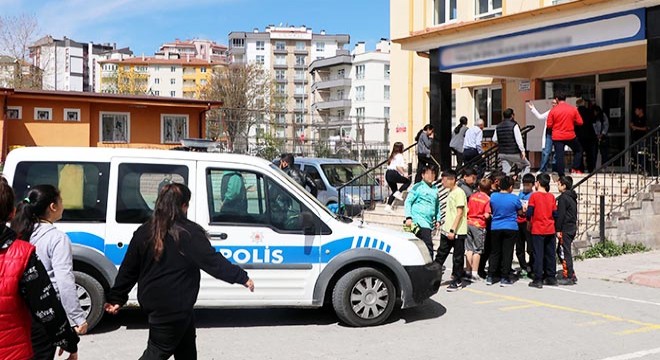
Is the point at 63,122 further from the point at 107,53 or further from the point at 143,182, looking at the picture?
the point at 107,53

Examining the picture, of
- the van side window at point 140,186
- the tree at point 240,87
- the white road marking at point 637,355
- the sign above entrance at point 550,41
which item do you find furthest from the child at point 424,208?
the tree at point 240,87

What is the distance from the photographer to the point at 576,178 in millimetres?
15781

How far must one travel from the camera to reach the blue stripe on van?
713 cm

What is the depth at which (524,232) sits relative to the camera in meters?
10.9

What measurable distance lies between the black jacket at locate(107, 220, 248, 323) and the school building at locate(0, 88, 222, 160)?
22.9m

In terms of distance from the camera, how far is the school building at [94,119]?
25703 mm

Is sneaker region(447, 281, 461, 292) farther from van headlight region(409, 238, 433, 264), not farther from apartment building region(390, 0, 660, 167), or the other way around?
apartment building region(390, 0, 660, 167)

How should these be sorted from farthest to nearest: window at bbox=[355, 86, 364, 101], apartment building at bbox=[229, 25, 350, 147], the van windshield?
1. apartment building at bbox=[229, 25, 350, 147]
2. window at bbox=[355, 86, 364, 101]
3. the van windshield

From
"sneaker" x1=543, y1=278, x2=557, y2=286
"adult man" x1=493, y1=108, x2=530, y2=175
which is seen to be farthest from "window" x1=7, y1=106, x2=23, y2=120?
"sneaker" x1=543, y1=278, x2=557, y2=286

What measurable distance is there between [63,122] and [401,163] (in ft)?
51.2

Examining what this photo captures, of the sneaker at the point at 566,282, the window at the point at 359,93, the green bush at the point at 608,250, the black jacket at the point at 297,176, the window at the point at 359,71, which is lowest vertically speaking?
the sneaker at the point at 566,282

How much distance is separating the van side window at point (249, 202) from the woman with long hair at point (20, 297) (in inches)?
149

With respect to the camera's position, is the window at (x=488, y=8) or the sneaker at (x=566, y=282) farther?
the window at (x=488, y=8)

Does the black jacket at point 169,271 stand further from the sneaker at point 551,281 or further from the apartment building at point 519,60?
the apartment building at point 519,60
